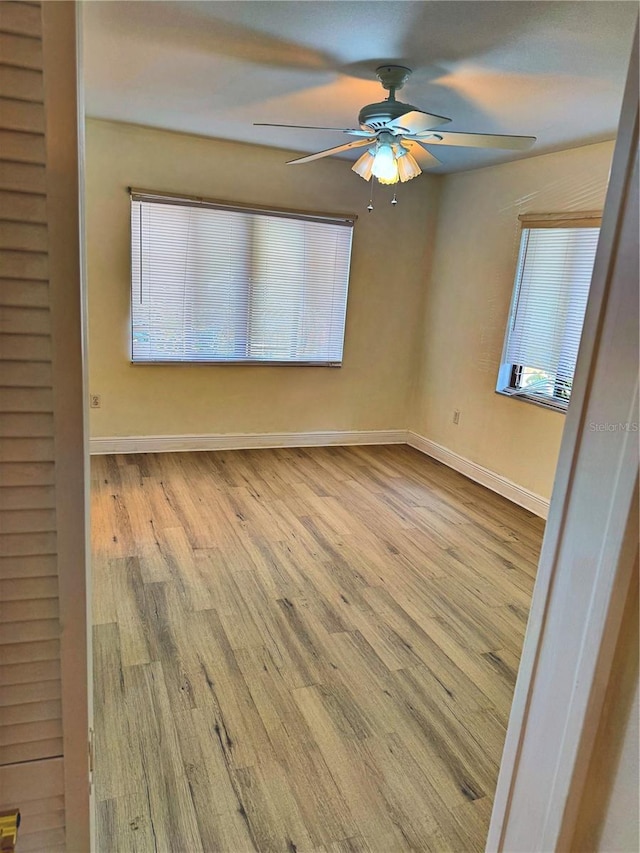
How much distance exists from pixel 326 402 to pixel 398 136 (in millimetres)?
2709

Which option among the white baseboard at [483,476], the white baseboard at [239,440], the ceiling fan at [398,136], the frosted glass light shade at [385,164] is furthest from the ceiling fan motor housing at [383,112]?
the white baseboard at [239,440]

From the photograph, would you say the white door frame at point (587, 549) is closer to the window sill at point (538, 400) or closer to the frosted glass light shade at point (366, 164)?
the frosted glass light shade at point (366, 164)

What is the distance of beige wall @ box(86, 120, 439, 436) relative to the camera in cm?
406


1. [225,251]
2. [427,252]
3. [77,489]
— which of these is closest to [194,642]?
[77,489]

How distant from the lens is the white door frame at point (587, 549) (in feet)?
2.40

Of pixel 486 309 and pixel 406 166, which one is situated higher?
pixel 406 166

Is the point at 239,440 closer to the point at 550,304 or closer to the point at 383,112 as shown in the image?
the point at 550,304

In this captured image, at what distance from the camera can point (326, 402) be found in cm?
506

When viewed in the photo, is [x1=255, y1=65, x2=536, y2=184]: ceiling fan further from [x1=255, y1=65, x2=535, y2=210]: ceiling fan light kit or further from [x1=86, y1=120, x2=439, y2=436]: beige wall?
[x1=86, y1=120, x2=439, y2=436]: beige wall

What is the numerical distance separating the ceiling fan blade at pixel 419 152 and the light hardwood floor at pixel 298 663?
217 centimetres

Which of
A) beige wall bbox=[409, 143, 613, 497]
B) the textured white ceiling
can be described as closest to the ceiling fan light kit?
the textured white ceiling

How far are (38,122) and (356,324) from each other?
4.33m

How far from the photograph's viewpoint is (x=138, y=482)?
3934mm

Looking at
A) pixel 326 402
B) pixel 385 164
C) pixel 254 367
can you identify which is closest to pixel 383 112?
pixel 385 164
